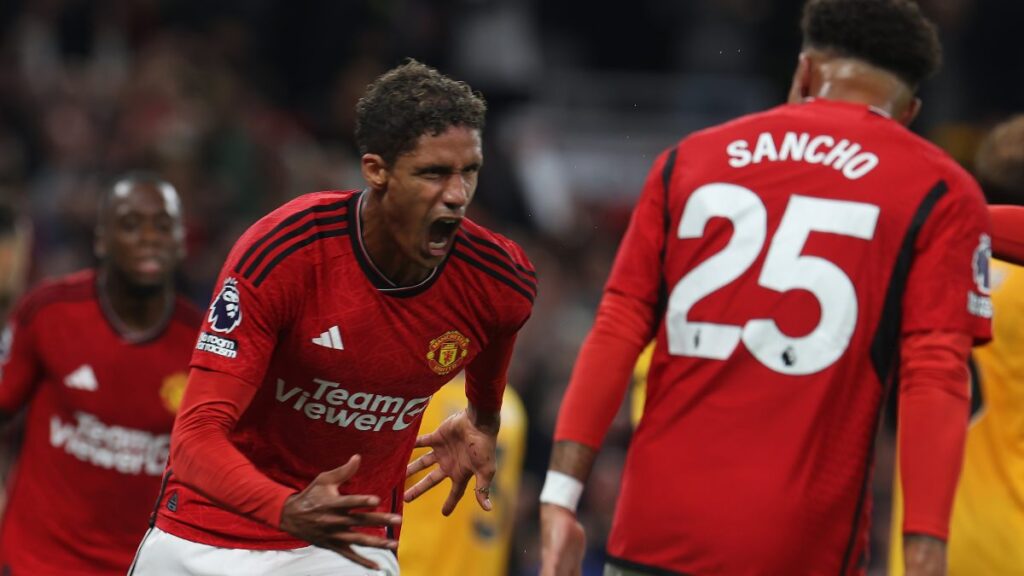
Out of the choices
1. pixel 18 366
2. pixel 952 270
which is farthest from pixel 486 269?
pixel 18 366

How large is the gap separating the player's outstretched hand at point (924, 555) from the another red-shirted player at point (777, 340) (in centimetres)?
7

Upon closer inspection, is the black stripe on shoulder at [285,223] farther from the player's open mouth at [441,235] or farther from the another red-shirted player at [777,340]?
the another red-shirted player at [777,340]

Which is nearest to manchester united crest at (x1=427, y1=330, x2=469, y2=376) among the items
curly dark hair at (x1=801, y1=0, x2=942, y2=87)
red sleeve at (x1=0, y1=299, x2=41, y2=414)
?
curly dark hair at (x1=801, y1=0, x2=942, y2=87)

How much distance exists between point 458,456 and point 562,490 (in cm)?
112

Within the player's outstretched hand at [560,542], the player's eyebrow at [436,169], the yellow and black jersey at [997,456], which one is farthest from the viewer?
the yellow and black jersey at [997,456]

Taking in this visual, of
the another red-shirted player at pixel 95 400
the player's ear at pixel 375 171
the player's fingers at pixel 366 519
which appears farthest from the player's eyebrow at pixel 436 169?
the another red-shirted player at pixel 95 400

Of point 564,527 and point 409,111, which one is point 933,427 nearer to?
point 564,527

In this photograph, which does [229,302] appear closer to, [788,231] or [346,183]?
[788,231]

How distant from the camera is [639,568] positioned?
3.68m

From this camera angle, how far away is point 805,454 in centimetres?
360

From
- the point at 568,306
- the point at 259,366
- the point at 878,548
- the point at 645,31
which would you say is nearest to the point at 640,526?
the point at 259,366

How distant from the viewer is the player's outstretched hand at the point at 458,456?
461 centimetres

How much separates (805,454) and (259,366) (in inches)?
53.6

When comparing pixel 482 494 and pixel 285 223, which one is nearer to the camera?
pixel 285 223
